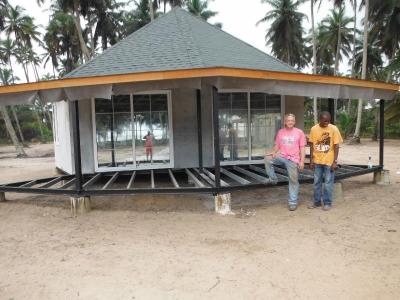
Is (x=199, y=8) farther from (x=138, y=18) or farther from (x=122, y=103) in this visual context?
(x=122, y=103)

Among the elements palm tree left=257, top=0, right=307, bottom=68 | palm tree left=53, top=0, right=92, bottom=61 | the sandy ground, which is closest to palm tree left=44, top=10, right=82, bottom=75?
palm tree left=53, top=0, right=92, bottom=61

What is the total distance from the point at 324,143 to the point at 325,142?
0.02m

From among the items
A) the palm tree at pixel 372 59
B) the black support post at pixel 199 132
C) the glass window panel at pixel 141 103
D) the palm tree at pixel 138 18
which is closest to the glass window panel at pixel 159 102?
the glass window panel at pixel 141 103

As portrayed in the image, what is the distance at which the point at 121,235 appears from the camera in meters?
5.64

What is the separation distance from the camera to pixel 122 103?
31.9 feet

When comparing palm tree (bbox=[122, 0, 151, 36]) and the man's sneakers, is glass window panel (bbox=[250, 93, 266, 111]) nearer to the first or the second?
the man's sneakers

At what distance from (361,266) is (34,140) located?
5178 centimetres

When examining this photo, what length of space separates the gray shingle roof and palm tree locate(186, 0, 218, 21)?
3164cm

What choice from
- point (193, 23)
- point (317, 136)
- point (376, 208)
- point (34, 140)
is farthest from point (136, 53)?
point (34, 140)

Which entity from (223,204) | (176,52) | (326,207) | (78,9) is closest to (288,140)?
(326,207)

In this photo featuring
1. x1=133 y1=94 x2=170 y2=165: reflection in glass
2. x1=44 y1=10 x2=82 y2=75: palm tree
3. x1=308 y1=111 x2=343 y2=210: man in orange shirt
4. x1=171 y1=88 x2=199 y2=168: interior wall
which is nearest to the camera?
x1=308 y1=111 x2=343 y2=210: man in orange shirt

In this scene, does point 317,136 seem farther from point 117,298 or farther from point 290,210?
point 117,298

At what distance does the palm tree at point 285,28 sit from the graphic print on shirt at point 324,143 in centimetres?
3762

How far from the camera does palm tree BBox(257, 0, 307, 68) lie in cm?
4169
